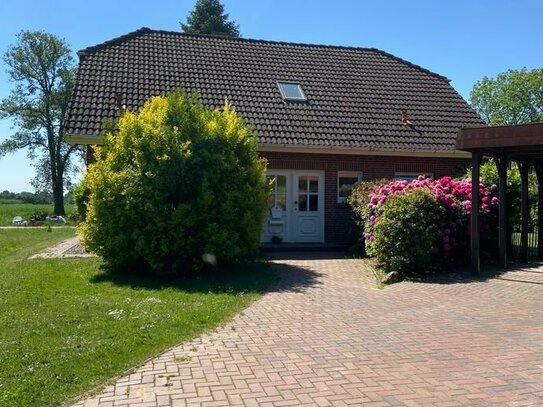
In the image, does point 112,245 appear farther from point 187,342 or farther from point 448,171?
point 448,171

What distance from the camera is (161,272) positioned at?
11.0 m

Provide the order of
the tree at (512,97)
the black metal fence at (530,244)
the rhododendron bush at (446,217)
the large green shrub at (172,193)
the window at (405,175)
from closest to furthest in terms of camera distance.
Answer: the large green shrub at (172,193) → the rhododendron bush at (446,217) → the black metal fence at (530,244) → the window at (405,175) → the tree at (512,97)

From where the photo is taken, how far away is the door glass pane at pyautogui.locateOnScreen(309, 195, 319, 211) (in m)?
16.5

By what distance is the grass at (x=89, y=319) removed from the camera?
5.06m

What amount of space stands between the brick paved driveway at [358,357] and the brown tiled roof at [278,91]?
822cm

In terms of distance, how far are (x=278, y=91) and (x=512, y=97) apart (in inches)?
1764

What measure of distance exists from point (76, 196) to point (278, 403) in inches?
507

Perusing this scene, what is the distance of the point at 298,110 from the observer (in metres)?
17.2

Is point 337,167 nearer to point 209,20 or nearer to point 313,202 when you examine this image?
point 313,202

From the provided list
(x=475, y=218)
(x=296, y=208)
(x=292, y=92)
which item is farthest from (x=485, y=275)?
(x=292, y=92)

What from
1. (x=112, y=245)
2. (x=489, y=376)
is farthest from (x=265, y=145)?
(x=489, y=376)

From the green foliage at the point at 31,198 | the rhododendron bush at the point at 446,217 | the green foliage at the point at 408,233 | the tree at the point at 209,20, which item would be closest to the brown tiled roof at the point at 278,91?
the rhododendron bush at the point at 446,217

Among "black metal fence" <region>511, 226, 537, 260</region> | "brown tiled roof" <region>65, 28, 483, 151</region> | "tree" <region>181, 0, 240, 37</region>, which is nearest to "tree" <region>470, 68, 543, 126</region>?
"tree" <region>181, 0, 240, 37</region>

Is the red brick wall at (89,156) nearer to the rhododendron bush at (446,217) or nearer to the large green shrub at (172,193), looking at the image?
the large green shrub at (172,193)
